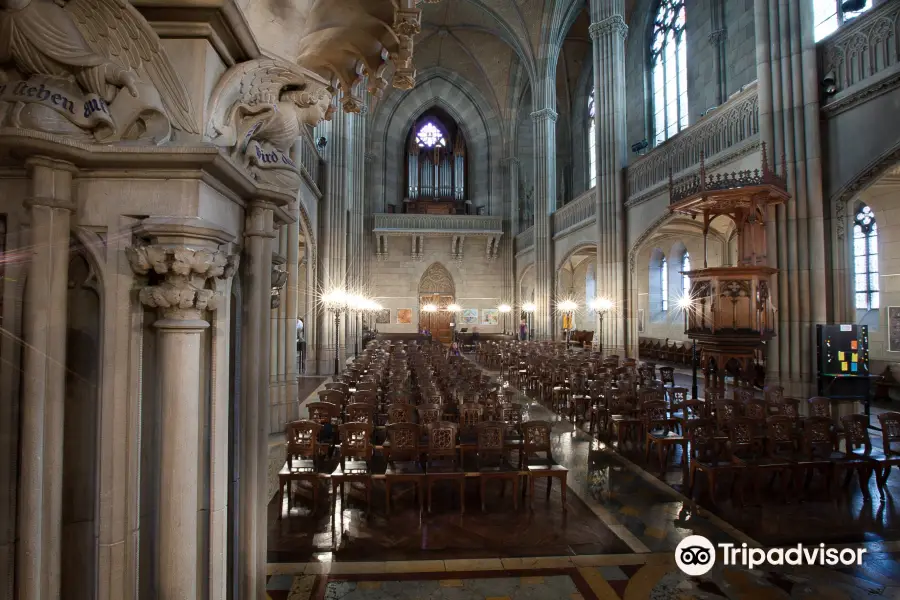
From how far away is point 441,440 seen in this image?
19.7 ft

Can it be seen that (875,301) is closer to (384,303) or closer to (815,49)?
(815,49)

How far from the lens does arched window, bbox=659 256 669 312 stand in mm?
22219

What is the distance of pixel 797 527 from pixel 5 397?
629cm

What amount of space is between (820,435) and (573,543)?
12.6 ft

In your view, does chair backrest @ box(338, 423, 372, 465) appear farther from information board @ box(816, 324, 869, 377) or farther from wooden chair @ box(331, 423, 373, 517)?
information board @ box(816, 324, 869, 377)

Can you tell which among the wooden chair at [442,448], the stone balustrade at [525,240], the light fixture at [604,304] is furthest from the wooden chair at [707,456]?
the stone balustrade at [525,240]

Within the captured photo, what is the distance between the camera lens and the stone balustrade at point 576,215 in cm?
Answer: 2011

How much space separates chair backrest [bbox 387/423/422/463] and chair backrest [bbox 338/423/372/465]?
0.84 ft

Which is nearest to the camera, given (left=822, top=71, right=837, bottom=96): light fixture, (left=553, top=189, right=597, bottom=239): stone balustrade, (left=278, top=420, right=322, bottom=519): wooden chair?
(left=278, top=420, right=322, bottom=519): wooden chair

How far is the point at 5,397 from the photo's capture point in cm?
172

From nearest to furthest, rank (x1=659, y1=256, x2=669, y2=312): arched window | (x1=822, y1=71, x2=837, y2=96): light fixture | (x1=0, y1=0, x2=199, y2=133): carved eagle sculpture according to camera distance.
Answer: (x1=0, y1=0, x2=199, y2=133): carved eagle sculpture
(x1=822, y1=71, x2=837, y2=96): light fixture
(x1=659, y1=256, x2=669, y2=312): arched window

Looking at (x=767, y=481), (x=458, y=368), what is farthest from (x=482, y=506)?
(x=458, y=368)

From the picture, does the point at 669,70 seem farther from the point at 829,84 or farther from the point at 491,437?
the point at 491,437

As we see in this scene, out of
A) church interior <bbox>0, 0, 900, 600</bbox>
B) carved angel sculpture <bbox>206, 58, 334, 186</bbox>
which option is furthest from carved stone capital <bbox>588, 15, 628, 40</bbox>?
carved angel sculpture <bbox>206, 58, 334, 186</bbox>
